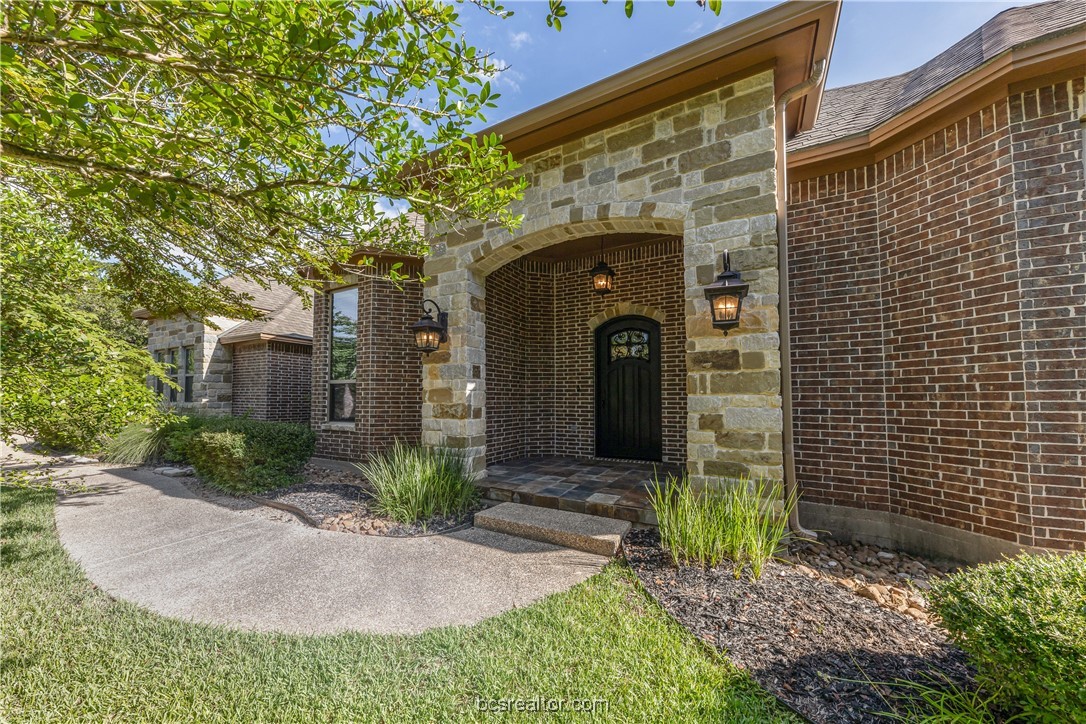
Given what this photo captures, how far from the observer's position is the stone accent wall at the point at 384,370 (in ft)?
22.7

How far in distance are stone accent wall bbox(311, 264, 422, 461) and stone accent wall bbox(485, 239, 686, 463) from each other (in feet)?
5.08

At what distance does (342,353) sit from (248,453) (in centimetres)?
248

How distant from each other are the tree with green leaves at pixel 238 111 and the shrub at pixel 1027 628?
3192 mm

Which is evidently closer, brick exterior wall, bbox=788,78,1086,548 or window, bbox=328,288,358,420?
brick exterior wall, bbox=788,78,1086,548

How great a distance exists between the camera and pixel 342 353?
25.0ft

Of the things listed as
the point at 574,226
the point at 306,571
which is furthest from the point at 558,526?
the point at 574,226

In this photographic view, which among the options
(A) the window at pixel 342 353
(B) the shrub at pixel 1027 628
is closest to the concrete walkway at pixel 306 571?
(B) the shrub at pixel 1027 628

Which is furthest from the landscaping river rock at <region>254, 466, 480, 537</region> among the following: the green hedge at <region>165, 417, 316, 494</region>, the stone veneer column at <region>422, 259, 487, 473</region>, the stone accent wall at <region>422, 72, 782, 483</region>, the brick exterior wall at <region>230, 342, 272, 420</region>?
the brick exterior wall at <region>230, 342, 272, 420</region>

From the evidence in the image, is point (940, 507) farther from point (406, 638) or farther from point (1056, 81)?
point (406, 638)

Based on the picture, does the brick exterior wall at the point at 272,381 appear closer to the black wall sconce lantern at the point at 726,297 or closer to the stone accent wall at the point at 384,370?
the stone accent wall at the point at 384,370

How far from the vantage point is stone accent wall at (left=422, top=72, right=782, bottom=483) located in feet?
11.7

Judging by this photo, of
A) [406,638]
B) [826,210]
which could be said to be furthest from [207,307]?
[826,210]

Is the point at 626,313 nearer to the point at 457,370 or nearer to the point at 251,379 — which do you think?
the point at 457,370

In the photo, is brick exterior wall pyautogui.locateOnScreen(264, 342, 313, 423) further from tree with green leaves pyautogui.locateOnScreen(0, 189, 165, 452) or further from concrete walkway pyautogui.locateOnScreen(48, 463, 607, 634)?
tree with green leaves pyautogui.locateOnScreen(0, 189, 165, 452)
